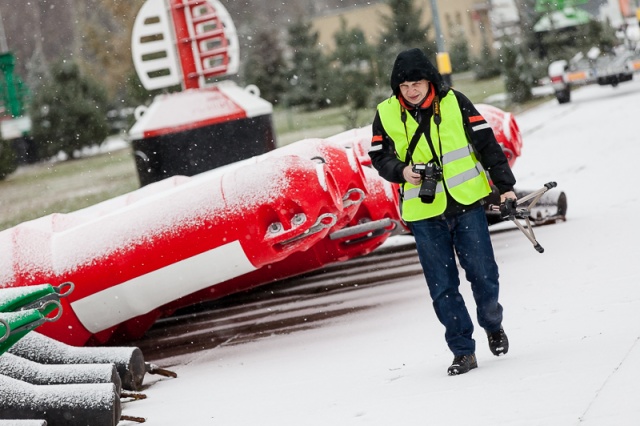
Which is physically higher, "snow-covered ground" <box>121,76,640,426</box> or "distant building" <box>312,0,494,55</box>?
"distant building" <box>312,0,494,55</box>

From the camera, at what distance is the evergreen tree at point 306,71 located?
4097 cm

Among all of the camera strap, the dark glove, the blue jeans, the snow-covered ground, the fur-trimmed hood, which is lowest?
the snow-covered ground

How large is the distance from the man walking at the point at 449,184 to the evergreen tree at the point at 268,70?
3909cm

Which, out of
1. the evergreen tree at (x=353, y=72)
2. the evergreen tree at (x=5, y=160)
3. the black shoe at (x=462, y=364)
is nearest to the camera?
the black shoe at (x=462, y=364)

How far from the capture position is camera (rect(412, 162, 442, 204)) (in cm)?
549

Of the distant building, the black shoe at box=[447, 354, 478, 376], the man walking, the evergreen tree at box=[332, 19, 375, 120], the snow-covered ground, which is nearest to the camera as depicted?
the snow-covered ground

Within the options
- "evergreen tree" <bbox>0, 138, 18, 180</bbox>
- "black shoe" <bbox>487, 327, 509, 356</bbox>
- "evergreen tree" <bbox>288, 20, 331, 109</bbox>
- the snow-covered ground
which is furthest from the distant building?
"black shoe" <bbox>487, 327, 509, 356</bbox>

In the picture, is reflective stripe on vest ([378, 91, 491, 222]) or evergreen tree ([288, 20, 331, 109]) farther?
evergreen tree ([288, 20, 331, 109])

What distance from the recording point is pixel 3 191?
3128cm

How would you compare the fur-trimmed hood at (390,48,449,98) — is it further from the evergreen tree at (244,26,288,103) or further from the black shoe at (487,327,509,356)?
the evergreen tree at (244,26,288,103)

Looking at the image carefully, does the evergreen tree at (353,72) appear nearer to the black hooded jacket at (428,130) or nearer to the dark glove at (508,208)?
the black hooded jacket at (428,130)

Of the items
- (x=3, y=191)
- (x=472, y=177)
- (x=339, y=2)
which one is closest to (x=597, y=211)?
(x=472, y=177)

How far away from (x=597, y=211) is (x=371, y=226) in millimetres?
2993

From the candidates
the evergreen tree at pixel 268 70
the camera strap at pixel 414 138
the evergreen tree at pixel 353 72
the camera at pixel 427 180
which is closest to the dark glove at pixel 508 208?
the camera at pixel 427 180
